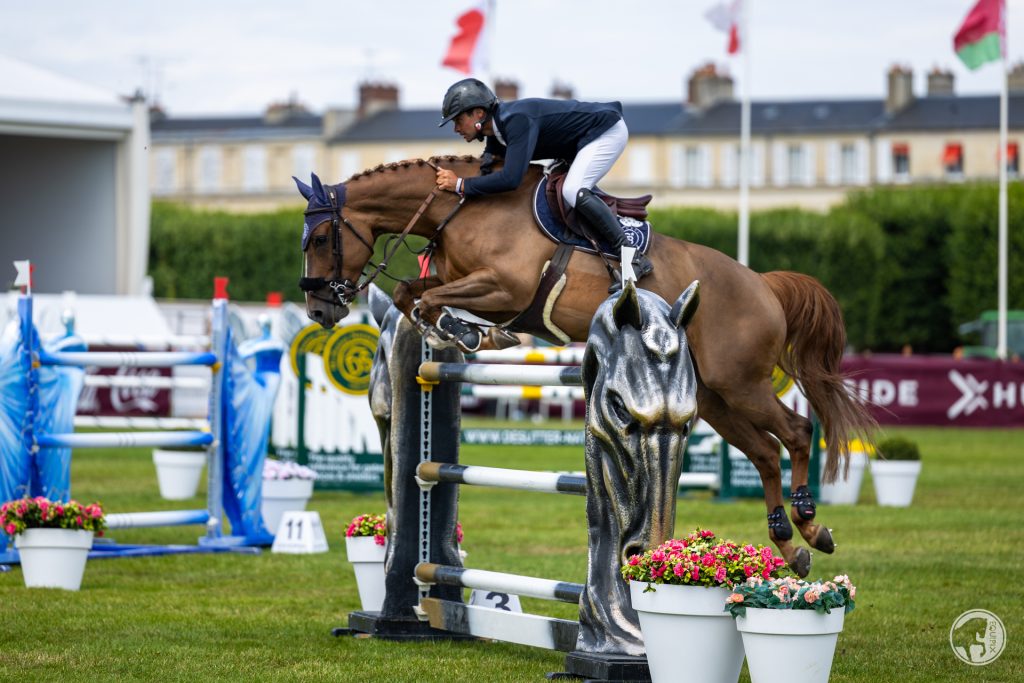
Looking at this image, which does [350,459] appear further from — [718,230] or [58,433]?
[718,230]

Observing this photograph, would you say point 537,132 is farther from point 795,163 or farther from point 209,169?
point 209,169

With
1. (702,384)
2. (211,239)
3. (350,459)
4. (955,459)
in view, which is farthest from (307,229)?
(211,239)

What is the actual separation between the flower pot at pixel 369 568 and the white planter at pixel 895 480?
688 centimetres

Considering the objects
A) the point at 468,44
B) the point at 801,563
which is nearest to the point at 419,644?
the point at 801,563

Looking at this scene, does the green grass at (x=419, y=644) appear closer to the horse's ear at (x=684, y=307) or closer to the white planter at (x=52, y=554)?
the white planter at (x=52, y=554)

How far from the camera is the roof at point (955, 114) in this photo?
6084 cm

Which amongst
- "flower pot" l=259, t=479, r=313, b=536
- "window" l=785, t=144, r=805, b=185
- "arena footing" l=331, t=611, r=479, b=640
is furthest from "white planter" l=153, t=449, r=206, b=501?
"window" l=785, t=144, r=805, b=185

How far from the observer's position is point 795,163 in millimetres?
63781

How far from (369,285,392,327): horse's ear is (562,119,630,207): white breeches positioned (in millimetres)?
1007

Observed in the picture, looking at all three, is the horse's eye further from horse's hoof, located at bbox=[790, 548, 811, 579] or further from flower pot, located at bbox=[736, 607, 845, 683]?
horse's hoof, located at bbox=[790, 548, 811, 579]

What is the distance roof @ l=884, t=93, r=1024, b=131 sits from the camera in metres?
60.8

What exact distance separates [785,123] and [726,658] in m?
61.9

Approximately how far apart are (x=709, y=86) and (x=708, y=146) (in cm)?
348

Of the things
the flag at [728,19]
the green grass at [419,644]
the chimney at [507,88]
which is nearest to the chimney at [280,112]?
the chimney at [507,88]
